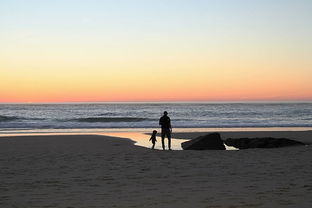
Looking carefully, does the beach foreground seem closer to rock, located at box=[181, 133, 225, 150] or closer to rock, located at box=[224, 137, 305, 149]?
rock, located at box=[181, 133, 225, 150]

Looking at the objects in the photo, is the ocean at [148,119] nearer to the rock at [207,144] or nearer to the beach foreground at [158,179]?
the rock at [207,144]

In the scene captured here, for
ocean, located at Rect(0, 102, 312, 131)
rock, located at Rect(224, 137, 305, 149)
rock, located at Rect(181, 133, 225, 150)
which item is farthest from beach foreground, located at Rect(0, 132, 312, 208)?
ocean, located at Rect(0, 102, 312, 131)

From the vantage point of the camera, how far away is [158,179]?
28.6ft

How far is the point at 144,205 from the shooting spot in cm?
635

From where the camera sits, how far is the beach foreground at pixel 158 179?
6.67 m

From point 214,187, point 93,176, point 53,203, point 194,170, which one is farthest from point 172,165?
point 53,203

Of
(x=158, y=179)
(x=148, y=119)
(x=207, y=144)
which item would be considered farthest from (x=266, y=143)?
(x=148, y=119)

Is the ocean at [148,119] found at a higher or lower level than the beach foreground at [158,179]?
lower

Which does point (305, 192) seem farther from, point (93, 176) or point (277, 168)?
point (93, 176)

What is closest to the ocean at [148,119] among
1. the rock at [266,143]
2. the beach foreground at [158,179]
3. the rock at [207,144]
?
the rock at [266,143]

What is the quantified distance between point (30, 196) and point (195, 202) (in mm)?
2905

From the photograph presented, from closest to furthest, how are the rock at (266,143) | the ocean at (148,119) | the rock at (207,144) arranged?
the rock at (207,144) → the rock at (266,143) → the ocean at (148,119)

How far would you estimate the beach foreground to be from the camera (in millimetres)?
6668

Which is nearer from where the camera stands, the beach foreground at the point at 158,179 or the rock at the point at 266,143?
the beach foreground at the point at 158,179
